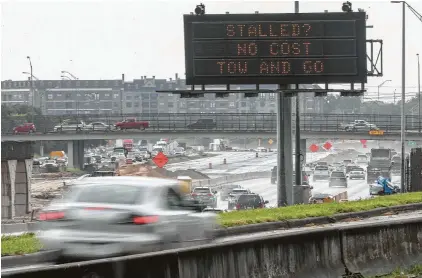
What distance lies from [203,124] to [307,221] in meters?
60.8

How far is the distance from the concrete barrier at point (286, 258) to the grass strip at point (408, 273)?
0.09 m

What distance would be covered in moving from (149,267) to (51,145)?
112 m

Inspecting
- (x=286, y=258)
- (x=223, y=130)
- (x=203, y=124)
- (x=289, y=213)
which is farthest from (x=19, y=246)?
(x=203, y=124)

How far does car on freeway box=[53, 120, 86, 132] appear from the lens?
8475 cm

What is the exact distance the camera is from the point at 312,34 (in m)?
32.7

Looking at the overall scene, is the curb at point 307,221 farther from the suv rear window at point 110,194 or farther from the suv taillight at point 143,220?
the suv taillight at point 143,220

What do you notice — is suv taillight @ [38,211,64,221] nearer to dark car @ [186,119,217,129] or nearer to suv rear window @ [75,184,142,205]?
suv rear window @ [75,184,142,205]

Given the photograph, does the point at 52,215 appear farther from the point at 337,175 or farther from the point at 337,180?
the point at 337,175

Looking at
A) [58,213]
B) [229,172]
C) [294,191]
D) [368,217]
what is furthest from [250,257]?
[229,172]

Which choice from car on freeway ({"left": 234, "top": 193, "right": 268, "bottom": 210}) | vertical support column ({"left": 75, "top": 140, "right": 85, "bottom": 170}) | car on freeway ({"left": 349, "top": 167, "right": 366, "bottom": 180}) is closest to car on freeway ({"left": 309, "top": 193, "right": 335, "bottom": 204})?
car on freeway ({"left": 234, "top": 193, "right": 268, "bottom": 210})

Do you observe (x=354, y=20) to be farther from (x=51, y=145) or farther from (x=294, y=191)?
(x=51, y=145)

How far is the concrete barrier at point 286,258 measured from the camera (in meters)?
8.71

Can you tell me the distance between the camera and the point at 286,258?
423 inches

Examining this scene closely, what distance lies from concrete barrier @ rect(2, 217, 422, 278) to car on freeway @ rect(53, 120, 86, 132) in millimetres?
73472
